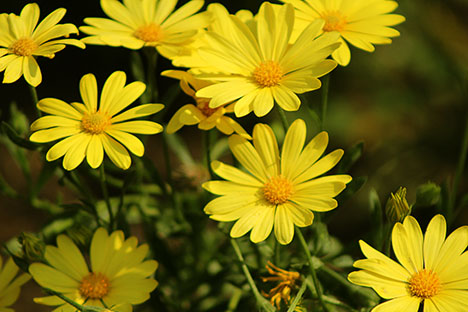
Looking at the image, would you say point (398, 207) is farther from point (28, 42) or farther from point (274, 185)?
point (28, 42)

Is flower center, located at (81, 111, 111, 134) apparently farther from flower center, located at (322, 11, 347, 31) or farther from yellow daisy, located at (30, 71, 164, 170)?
flower center, located at (322, 11, 347, 31)

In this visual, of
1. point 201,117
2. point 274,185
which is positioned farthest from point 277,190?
point 201,117

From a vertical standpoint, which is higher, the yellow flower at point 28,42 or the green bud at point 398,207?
the yellow flower at point 28,42

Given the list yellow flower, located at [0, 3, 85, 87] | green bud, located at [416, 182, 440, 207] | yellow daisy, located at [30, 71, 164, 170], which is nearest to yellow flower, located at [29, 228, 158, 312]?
yellow daisy, located at [30, 71, 164, 170]

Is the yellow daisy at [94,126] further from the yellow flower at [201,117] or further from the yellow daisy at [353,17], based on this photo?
the yellow daisy at [353,17]

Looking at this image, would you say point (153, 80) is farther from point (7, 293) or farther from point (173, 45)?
point (7, 293)

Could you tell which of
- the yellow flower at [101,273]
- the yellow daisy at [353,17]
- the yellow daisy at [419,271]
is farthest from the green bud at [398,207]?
the yellow flower at [101,273]
